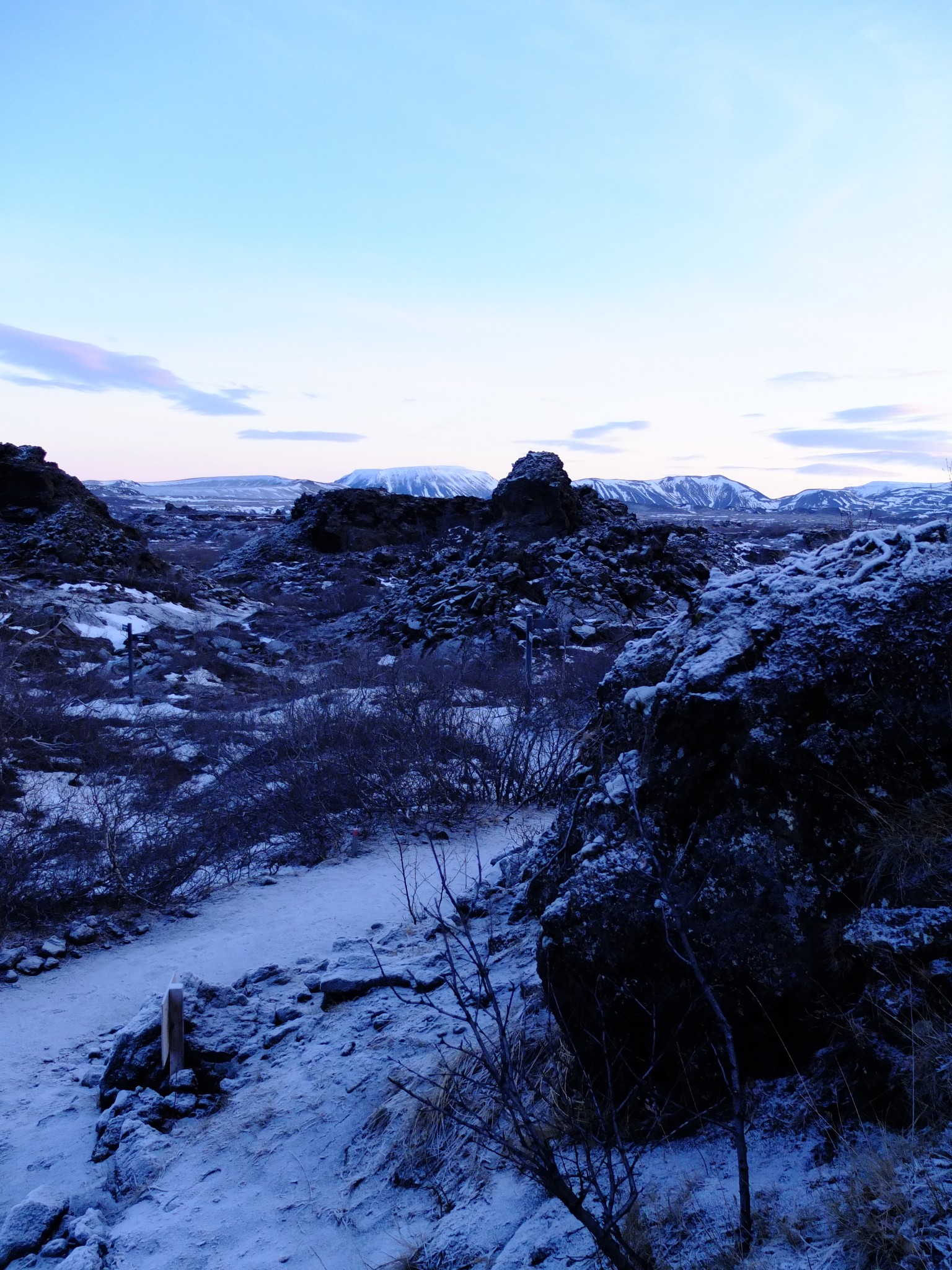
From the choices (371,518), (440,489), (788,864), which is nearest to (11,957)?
(788,864)

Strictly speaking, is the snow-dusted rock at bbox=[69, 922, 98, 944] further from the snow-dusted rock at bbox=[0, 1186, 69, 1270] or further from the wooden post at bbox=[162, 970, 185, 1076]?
the snow-dusted rock at bbox=[0, 1186, 69, 1270]

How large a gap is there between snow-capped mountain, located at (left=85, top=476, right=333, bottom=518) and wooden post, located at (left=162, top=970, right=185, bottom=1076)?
227 ft

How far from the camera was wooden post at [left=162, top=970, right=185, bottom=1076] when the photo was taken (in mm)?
3492

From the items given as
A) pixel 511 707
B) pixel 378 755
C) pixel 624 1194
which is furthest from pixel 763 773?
pixel 511 707

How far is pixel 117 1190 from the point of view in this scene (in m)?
3.00

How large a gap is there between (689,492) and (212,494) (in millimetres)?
90816

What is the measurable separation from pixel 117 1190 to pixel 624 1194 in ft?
6.36

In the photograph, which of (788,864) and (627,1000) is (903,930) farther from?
(627,1000)

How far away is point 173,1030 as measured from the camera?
353cm

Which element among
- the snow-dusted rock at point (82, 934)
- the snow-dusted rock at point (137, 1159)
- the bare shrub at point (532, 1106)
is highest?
the bare shrub at point (532, 1106)

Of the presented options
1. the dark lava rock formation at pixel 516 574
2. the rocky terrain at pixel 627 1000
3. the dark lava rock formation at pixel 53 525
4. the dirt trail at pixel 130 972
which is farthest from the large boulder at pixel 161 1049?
the dark lava rock formation at pixel 53 525

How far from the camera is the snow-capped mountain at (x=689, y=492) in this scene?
147m

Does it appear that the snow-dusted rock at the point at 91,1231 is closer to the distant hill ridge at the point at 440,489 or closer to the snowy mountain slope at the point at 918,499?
the snowy mountain slope at the point at 918,499

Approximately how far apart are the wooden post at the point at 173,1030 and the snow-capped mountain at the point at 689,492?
13758 centimetres
